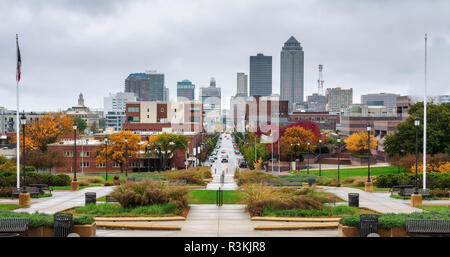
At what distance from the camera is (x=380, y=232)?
16.5 m

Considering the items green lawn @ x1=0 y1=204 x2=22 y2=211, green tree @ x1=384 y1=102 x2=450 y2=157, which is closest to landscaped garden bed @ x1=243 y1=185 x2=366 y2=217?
green lawn @ x1=0 y1=204 x2=22 y2=211

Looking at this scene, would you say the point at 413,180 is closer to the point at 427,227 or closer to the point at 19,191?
the point at 427,227

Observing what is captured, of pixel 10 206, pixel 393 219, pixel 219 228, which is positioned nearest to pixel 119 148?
pixel 10 206

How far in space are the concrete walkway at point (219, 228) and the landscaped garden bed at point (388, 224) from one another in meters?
1.25

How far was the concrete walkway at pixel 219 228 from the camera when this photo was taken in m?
18.0

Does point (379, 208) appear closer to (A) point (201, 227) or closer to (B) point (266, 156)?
(A) point (201, 227)

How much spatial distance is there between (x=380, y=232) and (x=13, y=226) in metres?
12.4

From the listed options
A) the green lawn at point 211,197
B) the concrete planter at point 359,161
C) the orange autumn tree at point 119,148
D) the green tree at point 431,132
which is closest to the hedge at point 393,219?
the green lawn at point 211,197

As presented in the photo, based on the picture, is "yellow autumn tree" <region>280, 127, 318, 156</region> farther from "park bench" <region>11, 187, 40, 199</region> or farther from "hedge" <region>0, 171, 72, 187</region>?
"park bench" <region>11, 187, 40, 199</region>

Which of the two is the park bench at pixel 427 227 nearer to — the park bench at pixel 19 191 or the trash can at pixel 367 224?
the trash can at pixel 367 224

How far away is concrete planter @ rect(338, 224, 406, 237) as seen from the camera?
16188 mm

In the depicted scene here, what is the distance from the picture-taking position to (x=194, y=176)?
1564 inches

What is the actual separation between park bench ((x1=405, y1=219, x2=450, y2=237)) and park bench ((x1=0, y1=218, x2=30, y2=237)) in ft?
41.8

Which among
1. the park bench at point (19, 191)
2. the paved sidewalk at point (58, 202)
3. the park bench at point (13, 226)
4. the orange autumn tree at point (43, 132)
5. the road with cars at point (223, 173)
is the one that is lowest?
the road with cars at point (223, 173)
